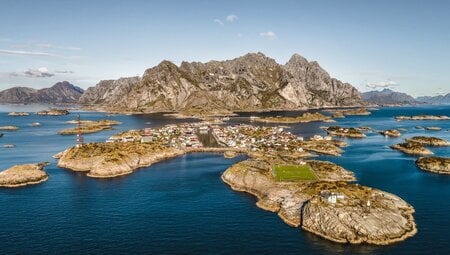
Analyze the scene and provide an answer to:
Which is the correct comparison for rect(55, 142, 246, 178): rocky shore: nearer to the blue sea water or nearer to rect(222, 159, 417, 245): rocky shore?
the blue sea water

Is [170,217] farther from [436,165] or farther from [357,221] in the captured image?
[436,165]

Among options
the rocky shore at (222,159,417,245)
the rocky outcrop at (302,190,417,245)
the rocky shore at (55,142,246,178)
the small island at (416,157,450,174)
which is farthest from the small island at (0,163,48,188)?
the small island at (416,157,450,174)

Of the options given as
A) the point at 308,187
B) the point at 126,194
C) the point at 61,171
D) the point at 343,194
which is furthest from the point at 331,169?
the point at 61,171

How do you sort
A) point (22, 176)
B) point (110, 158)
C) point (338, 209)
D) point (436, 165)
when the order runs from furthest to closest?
point (436, 165) < point (110, 158) < point (22, 176) < point (338, 209)

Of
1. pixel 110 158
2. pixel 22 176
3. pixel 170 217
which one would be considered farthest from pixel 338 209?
pixel 22 176

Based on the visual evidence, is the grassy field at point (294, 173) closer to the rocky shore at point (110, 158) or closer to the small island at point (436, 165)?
the small island at point (436, 165)

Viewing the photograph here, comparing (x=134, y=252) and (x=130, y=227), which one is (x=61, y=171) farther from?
(x=134, y=252)

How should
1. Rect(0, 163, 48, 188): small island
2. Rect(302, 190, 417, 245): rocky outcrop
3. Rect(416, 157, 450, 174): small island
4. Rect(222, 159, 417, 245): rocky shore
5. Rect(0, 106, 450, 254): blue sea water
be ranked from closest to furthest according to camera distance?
Rect(0, 106, 450, 254): blue sea water, Rect(302, 190, 417, 245): rocky outcrop, Rect(222, 159, 417, 245): rocky shore, Rect(0, 163, 48, 188): small island, Rect(416, 157, 450, 174): small island
